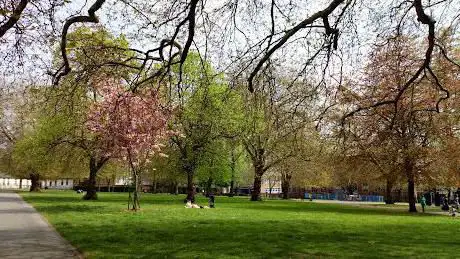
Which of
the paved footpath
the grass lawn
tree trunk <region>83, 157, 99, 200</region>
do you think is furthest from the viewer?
tree trunk <region>83, 157, 99, 200</region>

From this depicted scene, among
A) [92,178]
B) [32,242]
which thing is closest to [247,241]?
[32,242]

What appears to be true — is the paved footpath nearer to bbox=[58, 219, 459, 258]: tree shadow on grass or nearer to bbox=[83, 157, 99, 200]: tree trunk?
bbox=[58, 219, 459, 258]: tree shadow on grass

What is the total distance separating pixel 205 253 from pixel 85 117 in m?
21.8

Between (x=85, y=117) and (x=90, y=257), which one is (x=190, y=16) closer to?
(x=90, y=257)

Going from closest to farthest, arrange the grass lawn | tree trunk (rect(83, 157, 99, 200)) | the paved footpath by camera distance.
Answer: the paved footpath < the grass lawn < tree trunk (rect(83, 157, 99, 200))

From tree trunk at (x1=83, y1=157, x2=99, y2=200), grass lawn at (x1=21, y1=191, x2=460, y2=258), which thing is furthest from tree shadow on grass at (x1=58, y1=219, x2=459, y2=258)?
tree trunk at (x1=83, y1=157, x2=99, y2=200)

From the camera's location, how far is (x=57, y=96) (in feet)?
36.7

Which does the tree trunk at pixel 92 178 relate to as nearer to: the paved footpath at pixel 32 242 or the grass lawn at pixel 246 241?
the grass lawn at pixel 246 241

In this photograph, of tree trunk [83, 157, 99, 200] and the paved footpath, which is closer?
the paved footpath

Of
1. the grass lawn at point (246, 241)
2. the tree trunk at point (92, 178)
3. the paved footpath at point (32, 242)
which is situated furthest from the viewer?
the tree trunk at point (92, 178)

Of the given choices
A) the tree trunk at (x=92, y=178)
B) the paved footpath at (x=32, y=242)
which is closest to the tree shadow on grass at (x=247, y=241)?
the paved footpath at (x=32, y=242)

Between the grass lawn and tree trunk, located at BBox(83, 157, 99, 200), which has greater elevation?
tree trunk, located at BBox(83, 157, 99, 200)

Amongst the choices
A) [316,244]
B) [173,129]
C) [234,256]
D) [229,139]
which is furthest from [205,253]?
[229,139]

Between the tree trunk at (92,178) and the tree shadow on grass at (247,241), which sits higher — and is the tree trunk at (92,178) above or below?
above
